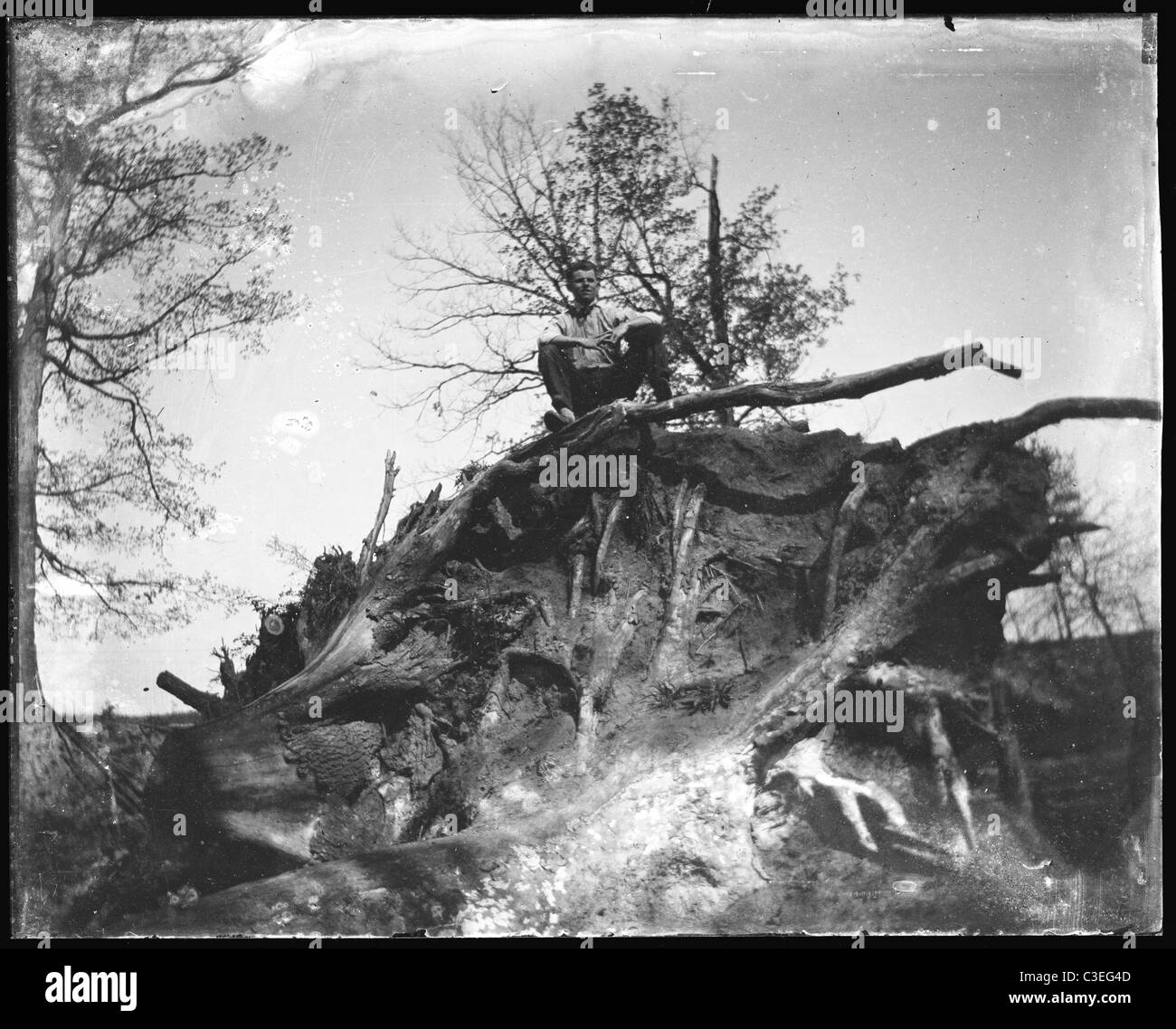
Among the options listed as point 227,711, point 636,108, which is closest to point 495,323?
point 636,108

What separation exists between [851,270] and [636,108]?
1.55 meters

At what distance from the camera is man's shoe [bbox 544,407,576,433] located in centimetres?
761

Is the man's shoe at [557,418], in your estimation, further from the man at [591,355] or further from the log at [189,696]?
the log at [189,696]

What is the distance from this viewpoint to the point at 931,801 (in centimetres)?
727

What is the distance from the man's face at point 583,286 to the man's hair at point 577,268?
1cm

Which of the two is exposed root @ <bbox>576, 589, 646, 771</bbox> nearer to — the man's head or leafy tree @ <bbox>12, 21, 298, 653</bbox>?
the man's head

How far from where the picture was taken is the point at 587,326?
7680 millimetres

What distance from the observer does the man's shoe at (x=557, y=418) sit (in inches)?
300

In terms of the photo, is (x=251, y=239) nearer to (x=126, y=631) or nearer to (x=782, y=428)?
(x=126, y=631)

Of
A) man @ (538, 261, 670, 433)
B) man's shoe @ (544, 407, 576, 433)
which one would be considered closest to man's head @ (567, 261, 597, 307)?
man @ (538, 261, 670, 433)

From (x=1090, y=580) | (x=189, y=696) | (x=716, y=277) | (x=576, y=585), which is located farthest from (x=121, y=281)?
(x=1090, y=580)

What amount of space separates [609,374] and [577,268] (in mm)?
636

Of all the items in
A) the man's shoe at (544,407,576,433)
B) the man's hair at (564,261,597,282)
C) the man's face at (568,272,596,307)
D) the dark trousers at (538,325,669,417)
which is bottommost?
the man's shoe at (544,407,576,433)

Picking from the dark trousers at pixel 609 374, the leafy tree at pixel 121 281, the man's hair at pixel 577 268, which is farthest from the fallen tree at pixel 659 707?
the leafy tree at pixel 121 281
